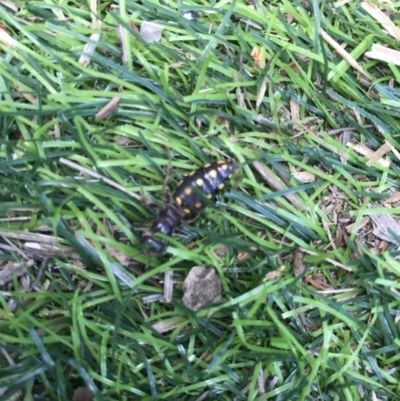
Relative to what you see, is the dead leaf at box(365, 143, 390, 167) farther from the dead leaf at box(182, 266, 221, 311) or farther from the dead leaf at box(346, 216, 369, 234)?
the dead leaf at box(182, 266, 221, 311)

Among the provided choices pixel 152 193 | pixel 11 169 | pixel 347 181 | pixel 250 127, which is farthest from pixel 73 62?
pixel 347 181

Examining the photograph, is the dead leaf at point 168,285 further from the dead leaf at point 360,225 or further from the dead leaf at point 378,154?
the dead leaf at point 378,154

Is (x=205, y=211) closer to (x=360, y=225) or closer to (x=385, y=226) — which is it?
(x=360, y=225)

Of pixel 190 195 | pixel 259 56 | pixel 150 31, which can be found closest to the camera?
pixel 190 195

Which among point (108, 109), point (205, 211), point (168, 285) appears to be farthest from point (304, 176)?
point (108, 109)

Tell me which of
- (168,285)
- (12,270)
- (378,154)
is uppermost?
(378,154)

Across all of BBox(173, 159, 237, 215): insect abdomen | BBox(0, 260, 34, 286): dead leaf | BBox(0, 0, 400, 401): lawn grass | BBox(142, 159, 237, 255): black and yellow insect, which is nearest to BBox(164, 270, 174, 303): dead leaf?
BBox(0, 0, 400, 401): lawn grass
